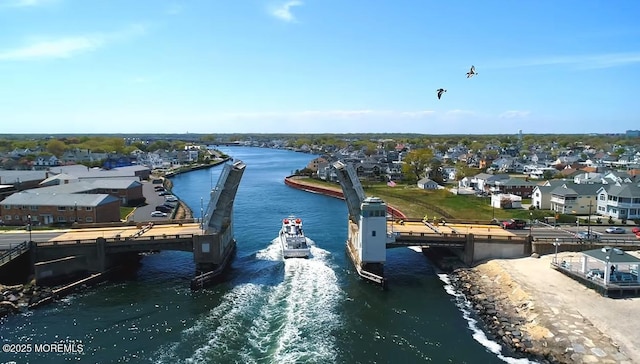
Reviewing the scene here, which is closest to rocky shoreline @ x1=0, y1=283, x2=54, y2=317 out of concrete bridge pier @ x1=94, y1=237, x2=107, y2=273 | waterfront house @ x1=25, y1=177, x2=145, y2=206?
concrete bridge pier @ x1=94, y1=237, x2=107, y2=273

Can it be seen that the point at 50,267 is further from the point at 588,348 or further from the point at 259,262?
the point at 588,348

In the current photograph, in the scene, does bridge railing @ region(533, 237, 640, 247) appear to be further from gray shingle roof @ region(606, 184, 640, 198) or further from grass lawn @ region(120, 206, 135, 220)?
grass lawn @ region(120, 206, 135, 220)

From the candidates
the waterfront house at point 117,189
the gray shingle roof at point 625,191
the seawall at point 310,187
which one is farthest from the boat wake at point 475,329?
the seawall at point 310,187

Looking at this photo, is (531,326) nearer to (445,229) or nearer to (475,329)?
(475,329)

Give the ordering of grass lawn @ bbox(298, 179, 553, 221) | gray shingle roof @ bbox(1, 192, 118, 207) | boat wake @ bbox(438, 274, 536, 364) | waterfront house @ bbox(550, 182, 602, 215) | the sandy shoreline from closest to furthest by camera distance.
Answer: the sandy shoreline < boat wake @ bbox(438, 274, 536, 364) < gray shingle roof @ bbox(1, 192, 118, 207) < grass lawn @ bbox(298, 179, 553, 221) < waterfront house @ bbox(550, 182, 602, 215)

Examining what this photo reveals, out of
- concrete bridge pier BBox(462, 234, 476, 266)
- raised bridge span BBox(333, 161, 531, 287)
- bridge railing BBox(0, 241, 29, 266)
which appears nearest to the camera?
bridge railing BBox(0, 241, 29, 266)

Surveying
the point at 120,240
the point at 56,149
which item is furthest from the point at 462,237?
the point at 56,149
